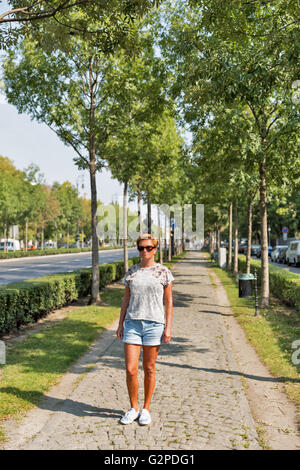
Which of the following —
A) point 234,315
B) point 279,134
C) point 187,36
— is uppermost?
point 187,36

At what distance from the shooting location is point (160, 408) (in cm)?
495

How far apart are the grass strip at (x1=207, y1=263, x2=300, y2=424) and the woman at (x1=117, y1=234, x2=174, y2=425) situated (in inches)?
71.1

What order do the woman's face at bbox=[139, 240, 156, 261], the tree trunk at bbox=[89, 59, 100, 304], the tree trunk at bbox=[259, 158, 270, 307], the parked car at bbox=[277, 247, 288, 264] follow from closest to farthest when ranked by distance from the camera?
1. the woman's face at bbox=[139, 240, 156, 261]
2. the tree trunk at bbox=[259, 158, 270, 307]
3. the tree trunk at bbox=[89, 59, 100, 304]
4. the parked car at bbox=[277, 247, 288, 264]

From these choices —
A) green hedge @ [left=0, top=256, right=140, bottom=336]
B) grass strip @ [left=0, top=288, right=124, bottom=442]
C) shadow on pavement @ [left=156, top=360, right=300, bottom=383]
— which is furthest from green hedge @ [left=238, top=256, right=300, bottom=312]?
green hedge @ [left=0, top=256, right=140, bottom=336]

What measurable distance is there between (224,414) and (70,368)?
2.83 meters

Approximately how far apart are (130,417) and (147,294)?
4.18ft

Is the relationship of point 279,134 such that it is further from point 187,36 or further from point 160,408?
point 160,408

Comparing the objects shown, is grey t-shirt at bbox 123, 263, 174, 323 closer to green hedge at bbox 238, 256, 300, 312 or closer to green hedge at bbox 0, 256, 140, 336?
green hedge at bbox 0, 256, 140, 336

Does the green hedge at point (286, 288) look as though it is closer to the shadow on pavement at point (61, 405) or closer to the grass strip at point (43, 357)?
the grass strip at point (43, 357)

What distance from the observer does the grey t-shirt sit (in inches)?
176

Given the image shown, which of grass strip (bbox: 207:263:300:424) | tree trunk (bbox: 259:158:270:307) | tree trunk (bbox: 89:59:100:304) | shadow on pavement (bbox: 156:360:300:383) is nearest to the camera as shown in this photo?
shadow on pavement (bbox: 156:360:300:383)

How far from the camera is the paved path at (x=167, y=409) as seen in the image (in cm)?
406
